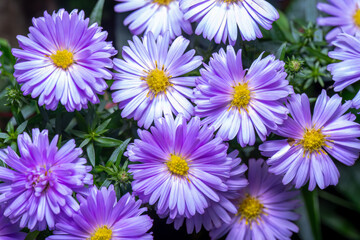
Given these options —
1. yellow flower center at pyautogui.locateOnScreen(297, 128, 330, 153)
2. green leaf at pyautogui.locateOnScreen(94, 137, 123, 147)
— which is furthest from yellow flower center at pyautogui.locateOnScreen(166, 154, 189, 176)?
yellow flower center at pyautogui.locateOnScreen(297, 128, 330, 153)

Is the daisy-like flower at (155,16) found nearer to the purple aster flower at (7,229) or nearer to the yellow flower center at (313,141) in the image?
the yellow flower center at (313,141)

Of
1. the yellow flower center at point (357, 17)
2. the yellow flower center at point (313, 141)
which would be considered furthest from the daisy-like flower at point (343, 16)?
the yellow flower center at point (313, 141)

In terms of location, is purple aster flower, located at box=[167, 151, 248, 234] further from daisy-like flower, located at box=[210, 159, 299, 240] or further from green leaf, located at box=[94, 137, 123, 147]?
green leaf, located at box=[94, 137, 123, 147]

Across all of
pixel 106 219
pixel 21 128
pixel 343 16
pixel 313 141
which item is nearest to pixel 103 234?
pixel 106 219

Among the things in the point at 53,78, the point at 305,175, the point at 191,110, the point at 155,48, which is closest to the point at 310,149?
the point at 305,175

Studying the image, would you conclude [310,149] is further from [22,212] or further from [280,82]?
[22,212]

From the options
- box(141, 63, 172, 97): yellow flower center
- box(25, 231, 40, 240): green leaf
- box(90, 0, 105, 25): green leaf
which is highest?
box(90, 0, 105, 25): green leaf
